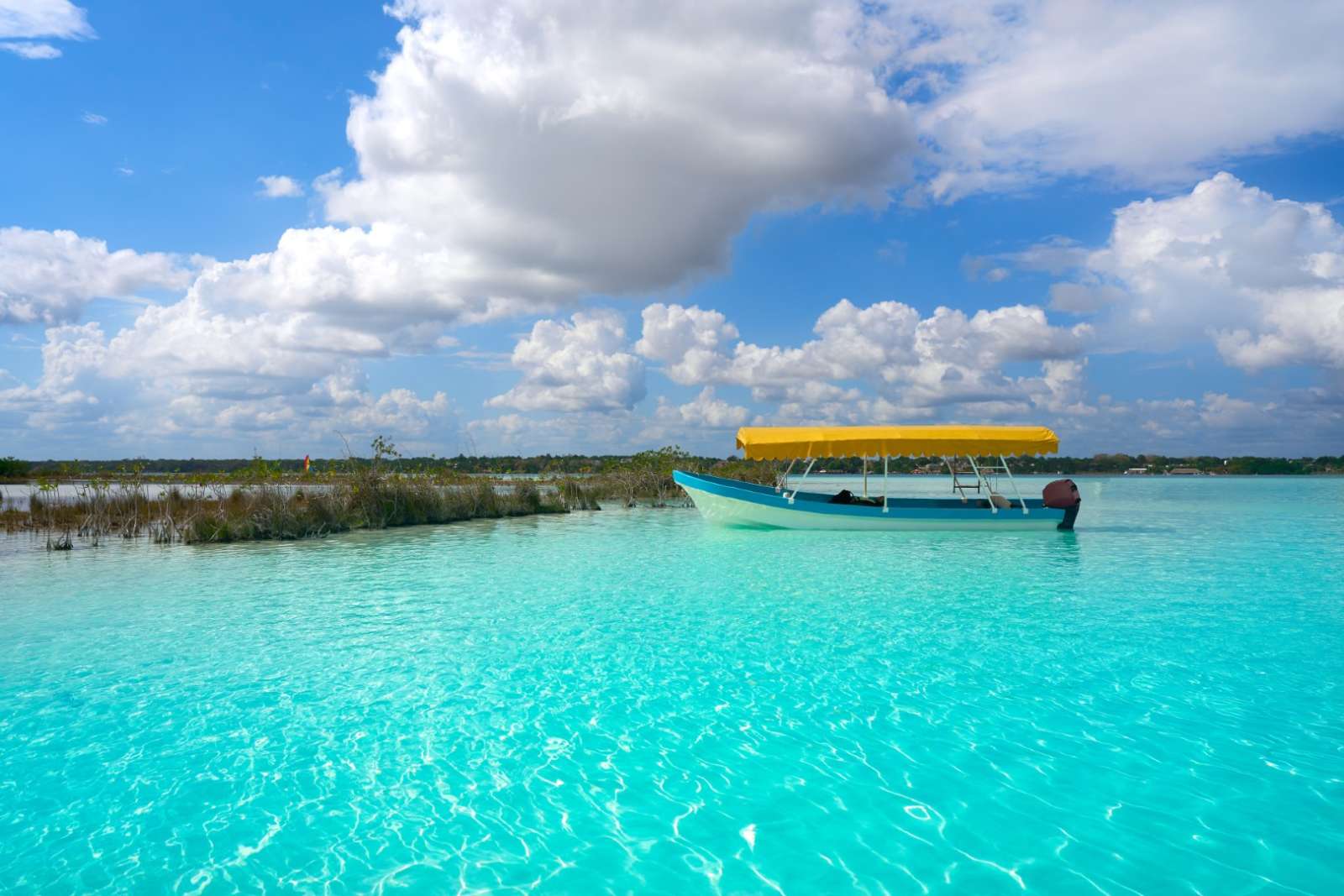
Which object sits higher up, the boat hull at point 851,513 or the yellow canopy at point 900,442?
the yellow canopy at point 900,442

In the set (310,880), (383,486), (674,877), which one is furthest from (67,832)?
(383,486)

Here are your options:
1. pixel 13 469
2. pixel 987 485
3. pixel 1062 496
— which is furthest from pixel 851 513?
pixel 13 469

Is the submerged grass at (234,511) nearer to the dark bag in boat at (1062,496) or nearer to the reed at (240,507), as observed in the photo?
the reed at (240,507)

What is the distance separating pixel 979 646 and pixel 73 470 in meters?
24.5

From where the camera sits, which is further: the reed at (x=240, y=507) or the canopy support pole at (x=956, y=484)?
the canopy support pole at (x=956, y=484)

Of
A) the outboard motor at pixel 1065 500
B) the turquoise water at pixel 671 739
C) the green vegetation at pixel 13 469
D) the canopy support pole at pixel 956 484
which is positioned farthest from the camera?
the green vegetation at pixel 13 469

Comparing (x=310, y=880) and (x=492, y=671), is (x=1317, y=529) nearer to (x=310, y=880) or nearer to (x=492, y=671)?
(x=492, y=671)

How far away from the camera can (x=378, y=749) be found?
226 inches

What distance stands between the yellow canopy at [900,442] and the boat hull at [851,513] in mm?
1325

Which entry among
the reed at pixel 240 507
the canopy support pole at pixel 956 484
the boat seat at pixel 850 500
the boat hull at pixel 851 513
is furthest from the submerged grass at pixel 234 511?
the canopy support pole at pixel 956 484

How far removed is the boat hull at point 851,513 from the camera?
2162 cm

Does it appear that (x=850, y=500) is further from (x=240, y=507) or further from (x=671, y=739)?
(x=671, y=739)

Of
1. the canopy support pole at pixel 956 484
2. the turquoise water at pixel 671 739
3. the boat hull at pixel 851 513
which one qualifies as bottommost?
the turquoise water at pixel 671 739

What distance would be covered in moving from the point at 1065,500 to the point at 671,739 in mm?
20111
